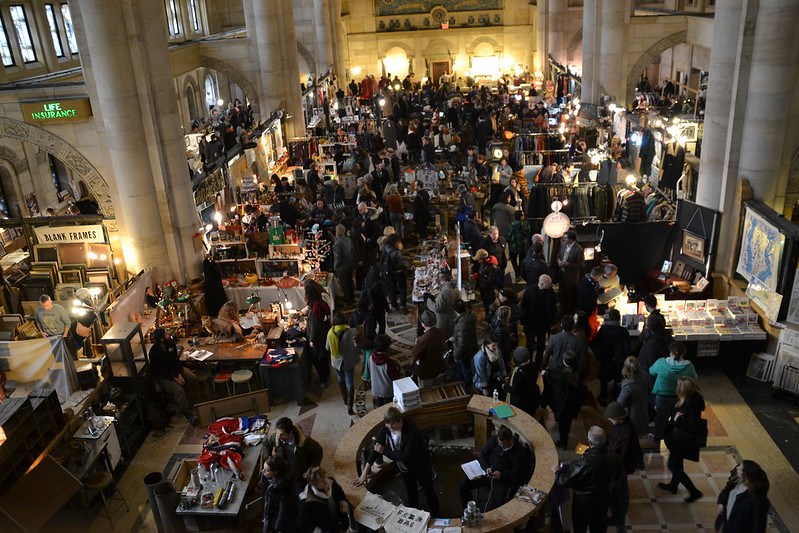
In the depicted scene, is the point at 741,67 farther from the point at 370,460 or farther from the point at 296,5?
the point at 296,5

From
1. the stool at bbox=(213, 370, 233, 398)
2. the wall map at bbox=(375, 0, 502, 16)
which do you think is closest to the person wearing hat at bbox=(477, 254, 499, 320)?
the stool at bbox=(213, 370, 233, 398)

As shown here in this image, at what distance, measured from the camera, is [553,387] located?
8.42 meters

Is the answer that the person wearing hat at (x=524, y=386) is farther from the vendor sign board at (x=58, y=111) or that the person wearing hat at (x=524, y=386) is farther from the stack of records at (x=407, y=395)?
the vendor sign board at (x=58, y=111)

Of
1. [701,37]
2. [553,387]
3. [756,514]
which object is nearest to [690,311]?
[553,387]

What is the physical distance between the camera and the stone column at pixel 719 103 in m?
11.0

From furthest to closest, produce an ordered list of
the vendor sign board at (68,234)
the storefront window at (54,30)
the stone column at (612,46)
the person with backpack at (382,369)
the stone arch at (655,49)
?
the stone arch at (655,49) < the storefront window at (54,30) < the stone column at (612,46) < the vendor sign board at (68,234) < the person with backpack at (382,369)

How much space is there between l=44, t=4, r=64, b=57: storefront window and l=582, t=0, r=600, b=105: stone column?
53.6ft

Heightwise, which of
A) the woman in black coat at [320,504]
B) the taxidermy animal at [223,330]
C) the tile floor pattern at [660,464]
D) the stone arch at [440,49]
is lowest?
the tile floor pattern at [660,464]

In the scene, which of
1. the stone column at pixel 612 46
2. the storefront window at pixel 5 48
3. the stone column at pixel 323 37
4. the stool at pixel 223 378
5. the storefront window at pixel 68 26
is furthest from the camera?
the stone column at pixel 323 37

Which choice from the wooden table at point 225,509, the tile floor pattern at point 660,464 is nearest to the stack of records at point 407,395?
the tile floor pattern at point 660,464

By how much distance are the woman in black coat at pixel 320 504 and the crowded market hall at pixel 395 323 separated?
25 millimetres

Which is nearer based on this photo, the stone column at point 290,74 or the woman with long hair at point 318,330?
the woman with long hair at point 318,330

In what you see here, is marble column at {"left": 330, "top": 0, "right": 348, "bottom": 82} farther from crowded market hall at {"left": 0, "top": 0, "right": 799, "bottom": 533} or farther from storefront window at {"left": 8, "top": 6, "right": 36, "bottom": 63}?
crowded market hall at {"left": 0, "top": 0, "right": 799, "bottom": 533}

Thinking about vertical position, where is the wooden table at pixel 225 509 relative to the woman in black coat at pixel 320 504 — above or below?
below
